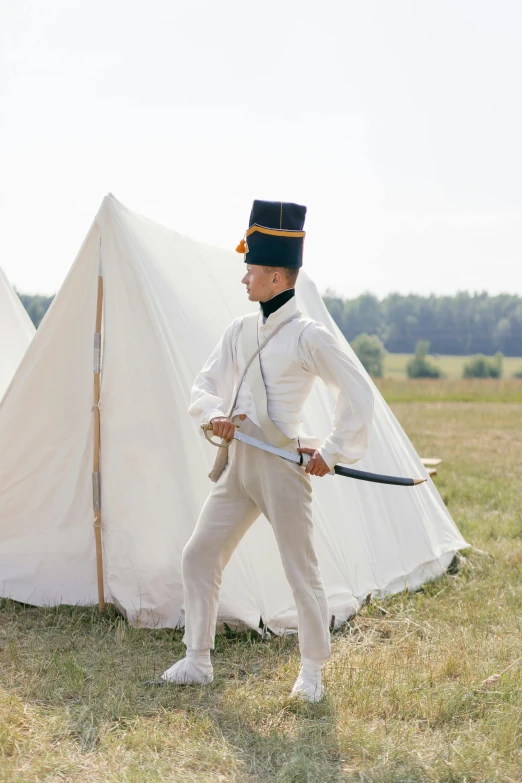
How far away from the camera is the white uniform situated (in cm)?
285

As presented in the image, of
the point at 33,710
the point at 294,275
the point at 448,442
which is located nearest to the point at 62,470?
the point at 33,710

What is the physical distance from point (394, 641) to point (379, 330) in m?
51.0

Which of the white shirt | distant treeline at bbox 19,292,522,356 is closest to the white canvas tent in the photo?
the white shirt

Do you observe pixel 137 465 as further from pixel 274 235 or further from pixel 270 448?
pixel 274 235

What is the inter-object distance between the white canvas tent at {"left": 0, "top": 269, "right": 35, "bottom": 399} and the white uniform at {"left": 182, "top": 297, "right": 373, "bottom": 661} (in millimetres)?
2479

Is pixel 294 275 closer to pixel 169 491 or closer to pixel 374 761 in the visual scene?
pixel 169 491

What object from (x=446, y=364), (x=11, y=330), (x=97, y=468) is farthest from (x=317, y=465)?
(x=446, y=364)

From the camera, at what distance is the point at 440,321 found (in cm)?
5425

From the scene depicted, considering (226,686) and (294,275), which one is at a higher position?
(294,275)

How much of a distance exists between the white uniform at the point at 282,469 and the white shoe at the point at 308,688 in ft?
0.27

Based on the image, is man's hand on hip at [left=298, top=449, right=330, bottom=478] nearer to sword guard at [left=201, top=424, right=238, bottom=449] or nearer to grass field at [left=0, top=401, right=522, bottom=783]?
sword guard at [left=201, top=424, right=238, bottom=449]

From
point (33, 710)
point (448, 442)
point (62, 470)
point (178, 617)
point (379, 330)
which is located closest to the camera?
point (33, 710)

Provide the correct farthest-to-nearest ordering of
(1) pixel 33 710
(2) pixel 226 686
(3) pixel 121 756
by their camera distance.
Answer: (2) pixel 226 686 → (1) pixel 33 710 → (3) pixel 121 756

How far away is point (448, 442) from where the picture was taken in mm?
11570
